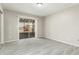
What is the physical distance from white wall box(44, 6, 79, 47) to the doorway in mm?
1634

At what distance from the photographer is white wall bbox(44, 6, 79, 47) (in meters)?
4.24

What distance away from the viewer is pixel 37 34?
→ 7.49 meters

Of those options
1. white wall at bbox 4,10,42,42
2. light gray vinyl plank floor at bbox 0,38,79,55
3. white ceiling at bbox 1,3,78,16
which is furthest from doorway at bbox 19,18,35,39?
light gray vinyl plank floor at bbox 0,38,79,55

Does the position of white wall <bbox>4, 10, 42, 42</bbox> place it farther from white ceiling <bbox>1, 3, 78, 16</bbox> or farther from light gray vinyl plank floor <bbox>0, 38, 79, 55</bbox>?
light gray vinyl plank floor <bbox>0, 38, 79, 55</bbox>

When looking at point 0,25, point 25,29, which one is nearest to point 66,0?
point 0,25

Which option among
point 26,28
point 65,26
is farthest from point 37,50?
point 26,28

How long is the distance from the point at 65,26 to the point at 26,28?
136 inches

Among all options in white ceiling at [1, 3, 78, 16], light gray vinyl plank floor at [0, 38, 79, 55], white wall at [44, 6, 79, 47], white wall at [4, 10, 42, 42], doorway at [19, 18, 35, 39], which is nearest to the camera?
light gray vinyl plank floor at [0, 38, 79, 55]

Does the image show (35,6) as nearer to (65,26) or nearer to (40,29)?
(65,26)

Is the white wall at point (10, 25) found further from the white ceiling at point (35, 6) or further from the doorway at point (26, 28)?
the doorway at point (26, 28)

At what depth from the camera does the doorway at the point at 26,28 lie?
674 cm

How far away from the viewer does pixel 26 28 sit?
22.9ft

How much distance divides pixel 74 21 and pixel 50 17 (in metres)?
2.66

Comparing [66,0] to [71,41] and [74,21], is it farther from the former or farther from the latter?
[71,41]
